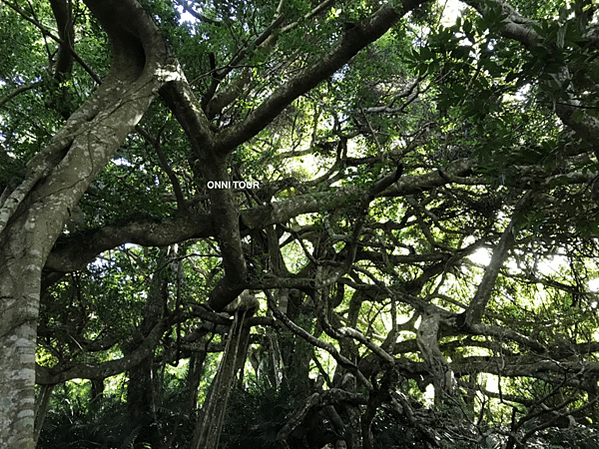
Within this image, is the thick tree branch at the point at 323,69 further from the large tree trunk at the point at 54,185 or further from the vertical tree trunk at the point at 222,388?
the vertical tree trunk at the point at 222,388

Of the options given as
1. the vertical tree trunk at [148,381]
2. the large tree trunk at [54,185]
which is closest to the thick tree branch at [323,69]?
the large tree trunk at [54,185]

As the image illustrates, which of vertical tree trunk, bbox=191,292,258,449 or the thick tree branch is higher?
the thick tree branch

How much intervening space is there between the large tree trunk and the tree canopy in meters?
0.01

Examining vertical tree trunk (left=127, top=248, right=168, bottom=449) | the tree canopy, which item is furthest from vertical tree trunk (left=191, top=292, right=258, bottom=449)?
vertical tree trunk (left=127, top=248, right=168, bottom=449)

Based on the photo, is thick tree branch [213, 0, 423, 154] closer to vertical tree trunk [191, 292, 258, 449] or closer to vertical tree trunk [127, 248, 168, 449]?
vertical tree trunk [127, 248, 168, 449]

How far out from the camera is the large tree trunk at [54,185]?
2.31 meters

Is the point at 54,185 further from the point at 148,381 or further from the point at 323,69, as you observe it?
the point at 148,381

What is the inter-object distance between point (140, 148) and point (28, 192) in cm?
211

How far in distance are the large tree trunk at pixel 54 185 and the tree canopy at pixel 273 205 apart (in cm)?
1

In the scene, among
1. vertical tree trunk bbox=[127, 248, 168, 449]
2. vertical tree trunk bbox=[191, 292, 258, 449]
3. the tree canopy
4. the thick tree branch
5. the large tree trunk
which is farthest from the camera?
vertical tree trunk bbox=[127, 248, 168, 449]

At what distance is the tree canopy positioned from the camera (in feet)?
8.54

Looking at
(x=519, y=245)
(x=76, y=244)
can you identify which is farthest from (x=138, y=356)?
(x=519, y=245)

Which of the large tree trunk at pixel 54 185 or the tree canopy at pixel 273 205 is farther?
the tree canopy at pixel 273 205

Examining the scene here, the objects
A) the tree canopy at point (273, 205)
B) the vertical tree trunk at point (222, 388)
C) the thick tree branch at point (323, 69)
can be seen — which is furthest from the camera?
the vertical tree trunk at point (222, 388)
